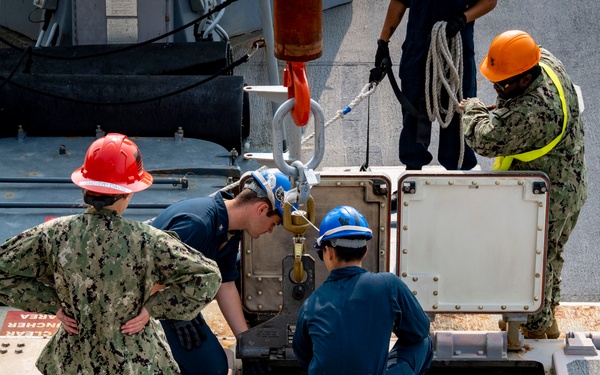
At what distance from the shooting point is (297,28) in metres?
3.69

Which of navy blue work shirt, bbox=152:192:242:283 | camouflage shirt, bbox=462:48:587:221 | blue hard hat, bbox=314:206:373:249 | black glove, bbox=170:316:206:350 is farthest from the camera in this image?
camouflage shirt, bbox=462:48:587:221

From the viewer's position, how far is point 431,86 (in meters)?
6.57

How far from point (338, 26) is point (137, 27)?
121 inches

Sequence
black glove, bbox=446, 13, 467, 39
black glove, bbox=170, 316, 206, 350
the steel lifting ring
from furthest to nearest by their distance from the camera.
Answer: black glove, bbox=446, 13, 467, 39
black glove, bbox=170, 316, 206, 350
the steel lifting ring

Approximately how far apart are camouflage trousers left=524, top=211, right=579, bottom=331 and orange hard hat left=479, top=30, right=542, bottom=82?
67 centimetres

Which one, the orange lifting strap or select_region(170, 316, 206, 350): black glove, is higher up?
A: the orange lifting strap

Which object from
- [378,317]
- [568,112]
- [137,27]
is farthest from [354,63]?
[378,317]

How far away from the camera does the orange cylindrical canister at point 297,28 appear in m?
3.66

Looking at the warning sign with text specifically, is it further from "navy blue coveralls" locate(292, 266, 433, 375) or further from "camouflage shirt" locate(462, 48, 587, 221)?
"camouflage shirt" locate(462, 48, 587, 221)

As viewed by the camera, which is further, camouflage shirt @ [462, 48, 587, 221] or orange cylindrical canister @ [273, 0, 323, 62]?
camouflage shirt @ [462, 48, 587, 221]

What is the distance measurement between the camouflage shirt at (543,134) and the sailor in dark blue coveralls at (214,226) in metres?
0.94

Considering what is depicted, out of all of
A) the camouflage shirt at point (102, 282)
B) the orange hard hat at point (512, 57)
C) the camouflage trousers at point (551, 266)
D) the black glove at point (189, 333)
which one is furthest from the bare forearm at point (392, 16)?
the camouflage shirt at point (102, 282)

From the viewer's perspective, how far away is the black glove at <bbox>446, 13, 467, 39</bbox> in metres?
6.39

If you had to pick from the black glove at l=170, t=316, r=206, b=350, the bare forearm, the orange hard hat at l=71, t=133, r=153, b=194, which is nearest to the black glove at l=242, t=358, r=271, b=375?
the black glove at l=170, t=316, r=206, b=350
